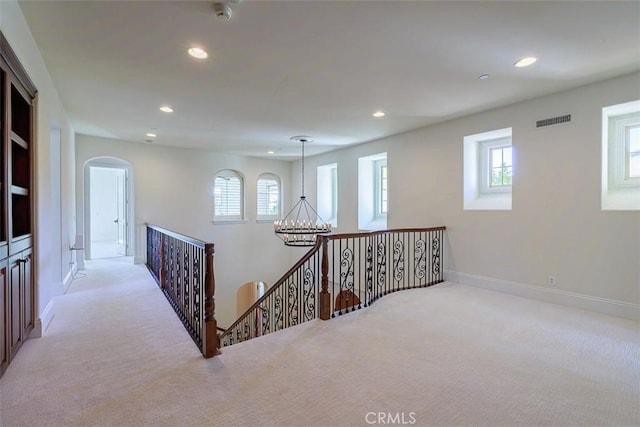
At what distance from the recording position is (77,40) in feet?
8.68

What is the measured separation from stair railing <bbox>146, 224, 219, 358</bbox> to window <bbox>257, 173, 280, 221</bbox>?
4023mm

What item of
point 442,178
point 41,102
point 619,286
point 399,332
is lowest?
point 399,332

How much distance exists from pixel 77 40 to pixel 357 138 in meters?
4.71

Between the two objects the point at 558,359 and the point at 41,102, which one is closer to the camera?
the point at 558,359

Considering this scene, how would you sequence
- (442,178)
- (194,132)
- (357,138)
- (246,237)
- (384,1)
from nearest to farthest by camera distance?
(384,1), (442,178), (194,132), (357,138), (246,237)

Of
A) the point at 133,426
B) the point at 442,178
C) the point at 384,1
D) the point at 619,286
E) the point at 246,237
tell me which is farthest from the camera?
the point at 246,237

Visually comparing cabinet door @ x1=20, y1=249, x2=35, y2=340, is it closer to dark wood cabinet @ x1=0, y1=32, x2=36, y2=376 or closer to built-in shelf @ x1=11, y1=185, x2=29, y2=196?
dark wood cabinet @ x1=0, y1=32, x2=36, y2=376

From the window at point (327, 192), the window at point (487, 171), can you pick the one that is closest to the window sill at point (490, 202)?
the window at point (487, 171)

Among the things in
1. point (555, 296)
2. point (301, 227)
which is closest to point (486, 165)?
point (555, 296)

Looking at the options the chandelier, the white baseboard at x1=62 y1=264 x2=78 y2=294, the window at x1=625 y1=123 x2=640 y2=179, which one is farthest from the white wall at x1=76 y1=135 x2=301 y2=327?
the window at x1=625 y1=123 x2=640 y2=179

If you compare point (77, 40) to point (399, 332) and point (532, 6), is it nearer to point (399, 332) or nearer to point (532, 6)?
point (532, 6)

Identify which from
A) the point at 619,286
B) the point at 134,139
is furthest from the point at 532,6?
the point at 134,139

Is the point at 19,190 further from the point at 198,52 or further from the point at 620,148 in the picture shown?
the point at 620,148

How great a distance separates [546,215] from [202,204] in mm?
6959
